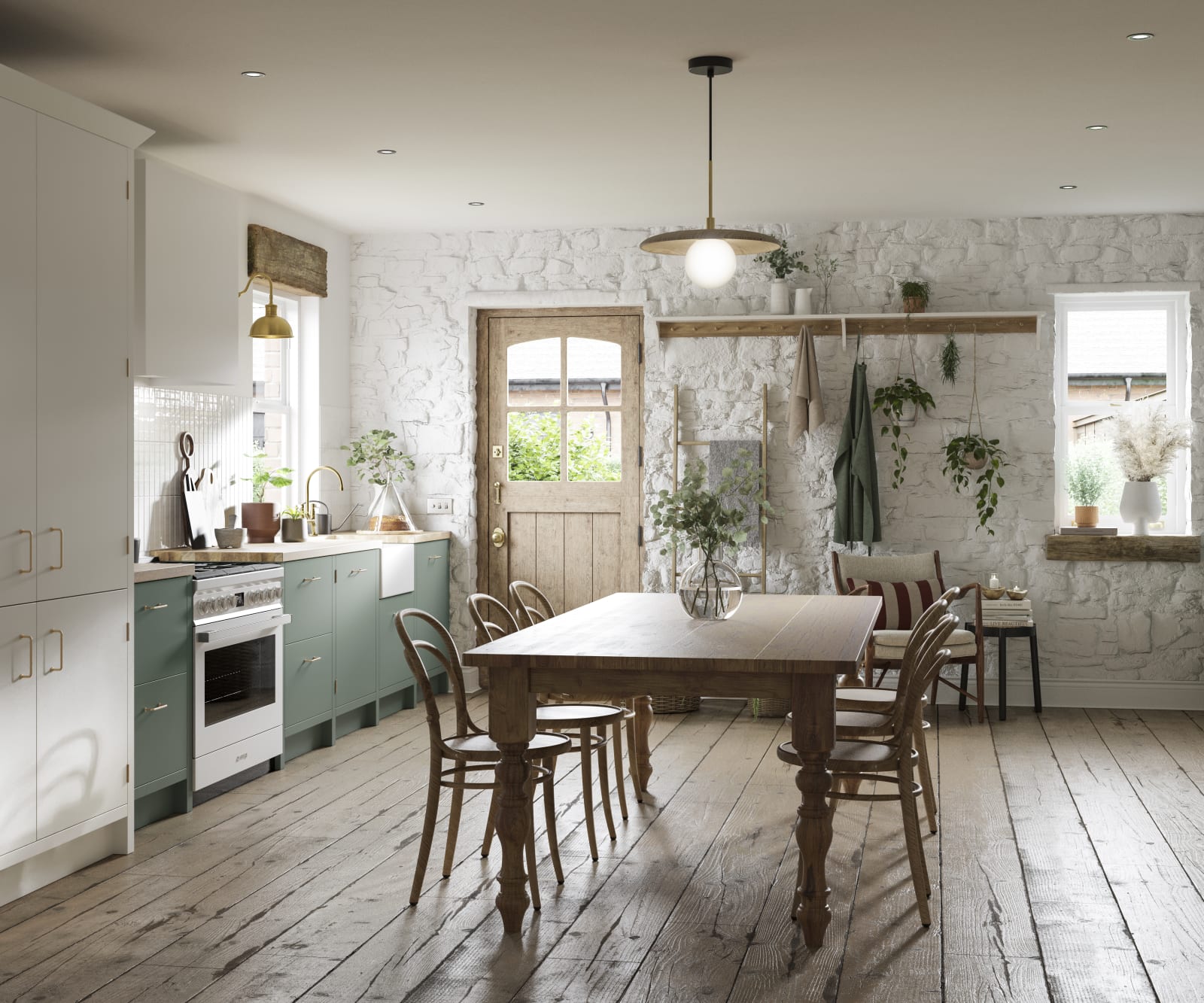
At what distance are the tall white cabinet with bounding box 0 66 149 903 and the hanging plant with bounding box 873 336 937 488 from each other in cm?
405

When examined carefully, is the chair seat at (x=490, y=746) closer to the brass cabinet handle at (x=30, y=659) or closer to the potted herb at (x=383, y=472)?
the brass cabinet handle at (x=30, y=659)

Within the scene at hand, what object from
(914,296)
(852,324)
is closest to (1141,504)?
(914,296)

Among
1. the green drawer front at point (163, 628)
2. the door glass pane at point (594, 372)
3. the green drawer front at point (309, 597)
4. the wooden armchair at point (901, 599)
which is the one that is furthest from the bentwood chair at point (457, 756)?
the door glass pane at point (594, 372)

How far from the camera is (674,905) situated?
3.43 m

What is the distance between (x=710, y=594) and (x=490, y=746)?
925mm

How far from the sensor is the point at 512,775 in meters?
3.19

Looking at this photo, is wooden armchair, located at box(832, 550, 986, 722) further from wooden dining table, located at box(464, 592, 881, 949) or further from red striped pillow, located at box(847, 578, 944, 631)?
wooden dining table, located at box(464, 592, 881, 949)

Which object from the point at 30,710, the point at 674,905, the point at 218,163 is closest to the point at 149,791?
the point at 30,710

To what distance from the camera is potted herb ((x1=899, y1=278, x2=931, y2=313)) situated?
6.53m

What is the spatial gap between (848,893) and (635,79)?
2.76 metres

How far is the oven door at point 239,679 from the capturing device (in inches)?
177

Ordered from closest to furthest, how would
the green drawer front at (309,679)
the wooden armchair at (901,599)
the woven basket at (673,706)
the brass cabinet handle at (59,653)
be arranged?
the brass cabinet handle at (59,653) < the green drawer front at (309,679) < the wooden armchair at (901,599) < the woven basket at (673,706)

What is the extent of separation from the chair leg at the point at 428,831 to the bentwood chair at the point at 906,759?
0.98 meters

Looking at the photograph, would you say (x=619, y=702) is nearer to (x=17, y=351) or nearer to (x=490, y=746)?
(x=490, y=746)
